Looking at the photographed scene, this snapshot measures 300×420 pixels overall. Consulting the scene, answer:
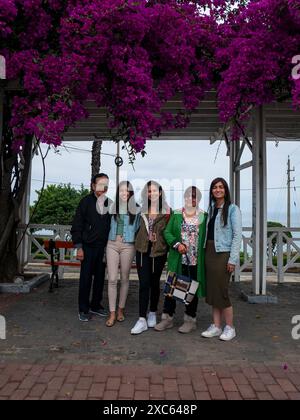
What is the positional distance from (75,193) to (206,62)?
60.7 feet

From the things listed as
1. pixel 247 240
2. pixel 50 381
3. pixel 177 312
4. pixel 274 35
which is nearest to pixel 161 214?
pixel 177 312

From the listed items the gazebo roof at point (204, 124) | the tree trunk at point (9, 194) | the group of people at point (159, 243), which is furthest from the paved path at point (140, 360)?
the gazebo roof at point (204, 124)

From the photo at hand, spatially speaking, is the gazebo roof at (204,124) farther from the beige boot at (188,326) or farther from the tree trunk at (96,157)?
the tree trunk at (96,157)

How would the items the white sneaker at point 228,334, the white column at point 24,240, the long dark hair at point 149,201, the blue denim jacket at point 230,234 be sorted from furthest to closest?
the white column at point 24,240, the long dark hair at point 149,201, the white sneaker at point 228,334, the blue denim jacket at point 230,234

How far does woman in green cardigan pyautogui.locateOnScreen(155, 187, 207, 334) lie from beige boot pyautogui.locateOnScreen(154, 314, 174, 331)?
214mm

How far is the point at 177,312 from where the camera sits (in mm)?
6297

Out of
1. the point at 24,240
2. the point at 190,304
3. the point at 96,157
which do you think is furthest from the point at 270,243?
the point at 96,157

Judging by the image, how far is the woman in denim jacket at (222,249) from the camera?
482 cm

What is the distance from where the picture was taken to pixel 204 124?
375 inches

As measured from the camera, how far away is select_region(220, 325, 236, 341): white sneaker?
4926mm

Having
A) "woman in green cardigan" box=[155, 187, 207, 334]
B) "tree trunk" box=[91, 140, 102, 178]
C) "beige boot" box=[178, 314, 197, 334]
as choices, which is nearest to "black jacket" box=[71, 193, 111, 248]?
"woman in green cardigan" box=[155, 187, 207, 334]
